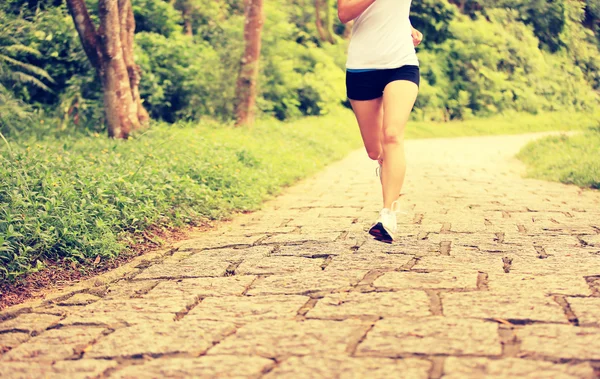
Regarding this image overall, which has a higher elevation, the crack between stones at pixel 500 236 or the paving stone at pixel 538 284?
the paving stone at pixel 538 284

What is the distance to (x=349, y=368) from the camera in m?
2.48

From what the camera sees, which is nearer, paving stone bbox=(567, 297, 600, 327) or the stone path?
the stone path

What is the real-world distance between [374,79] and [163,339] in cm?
240

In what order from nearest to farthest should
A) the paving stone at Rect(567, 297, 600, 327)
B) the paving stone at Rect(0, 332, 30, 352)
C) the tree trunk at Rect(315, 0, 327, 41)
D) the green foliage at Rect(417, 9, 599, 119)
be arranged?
the paving stone at Rect(567, 297, 600, 327) < the paving stone at Rect(0, 332, 30, 352) < the tree trunk at Rect(315, 0, 327, 41) < the green foliage at Rect(417, 9, 599, 119)

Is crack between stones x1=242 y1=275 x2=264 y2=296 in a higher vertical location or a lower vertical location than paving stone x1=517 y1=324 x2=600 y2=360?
lower

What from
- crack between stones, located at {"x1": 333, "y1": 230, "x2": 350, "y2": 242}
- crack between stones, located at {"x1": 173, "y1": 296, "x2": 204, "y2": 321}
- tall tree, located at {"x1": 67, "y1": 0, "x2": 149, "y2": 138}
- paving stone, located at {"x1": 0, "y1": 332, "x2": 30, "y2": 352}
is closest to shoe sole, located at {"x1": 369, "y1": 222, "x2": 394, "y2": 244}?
crack between stones, located at {"x1": 333, "y1": 230, "x2": 350, "y2": 242}

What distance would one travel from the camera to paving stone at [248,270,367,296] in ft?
11.8

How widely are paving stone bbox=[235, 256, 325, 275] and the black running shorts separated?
114 centimetres

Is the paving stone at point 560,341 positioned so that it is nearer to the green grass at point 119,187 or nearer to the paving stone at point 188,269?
the paving stone at point 188,269

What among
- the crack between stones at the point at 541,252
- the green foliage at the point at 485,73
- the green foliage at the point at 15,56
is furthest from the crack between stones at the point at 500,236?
the green foliage at the point at 485,73

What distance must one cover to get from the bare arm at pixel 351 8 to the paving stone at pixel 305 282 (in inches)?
64.7

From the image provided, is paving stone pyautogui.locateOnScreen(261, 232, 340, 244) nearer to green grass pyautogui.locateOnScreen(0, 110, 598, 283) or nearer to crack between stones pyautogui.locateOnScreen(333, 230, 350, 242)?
crack between stones pyautogui.locateOnScreen(333, 230, 350, 242)

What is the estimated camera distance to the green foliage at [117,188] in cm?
450

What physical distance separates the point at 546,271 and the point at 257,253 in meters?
1.74
